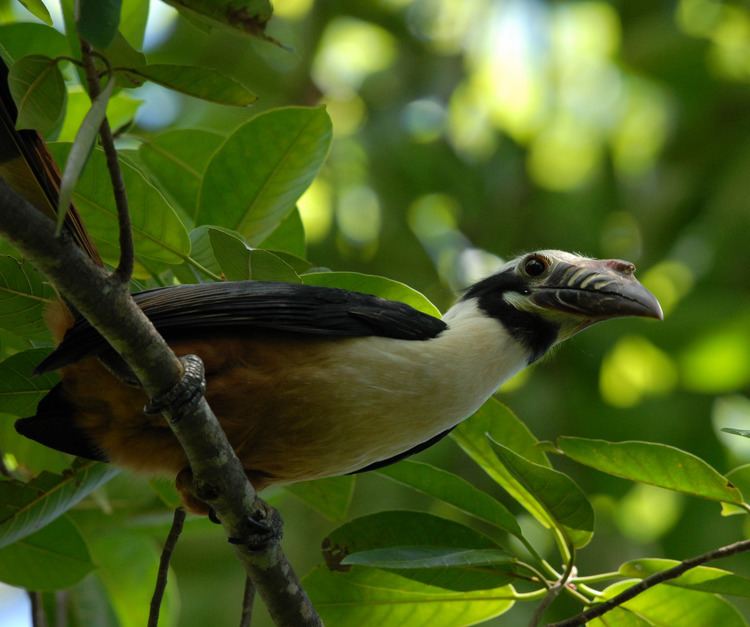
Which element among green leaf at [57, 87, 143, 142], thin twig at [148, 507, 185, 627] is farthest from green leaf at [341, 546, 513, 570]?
green leaf at [57, 87, 143, 142]

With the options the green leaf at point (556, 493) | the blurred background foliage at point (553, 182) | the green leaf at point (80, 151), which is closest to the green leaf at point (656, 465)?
the green leaf at point (556, 493)

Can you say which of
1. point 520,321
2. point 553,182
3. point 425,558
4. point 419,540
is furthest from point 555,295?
point 553,182

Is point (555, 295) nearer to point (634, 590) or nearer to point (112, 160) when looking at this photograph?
point (634, 590)

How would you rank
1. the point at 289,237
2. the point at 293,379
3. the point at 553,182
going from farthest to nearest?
the point at 553,182 → the point at 289,237 → the point at 293,379

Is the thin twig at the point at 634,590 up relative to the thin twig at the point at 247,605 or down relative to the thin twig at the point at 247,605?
up

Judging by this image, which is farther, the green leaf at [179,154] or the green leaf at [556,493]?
the green leaf at [179,154]

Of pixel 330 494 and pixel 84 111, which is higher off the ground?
pixel 84 111

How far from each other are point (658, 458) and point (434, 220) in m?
3.36

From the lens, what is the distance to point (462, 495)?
108 inches

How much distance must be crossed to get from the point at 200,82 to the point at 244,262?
1.50 ft

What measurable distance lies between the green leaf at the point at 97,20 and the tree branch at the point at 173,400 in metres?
0.30

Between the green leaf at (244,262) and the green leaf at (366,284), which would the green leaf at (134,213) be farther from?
the green leaf at (366,284)

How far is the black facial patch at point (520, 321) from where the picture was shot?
2992 millimetres

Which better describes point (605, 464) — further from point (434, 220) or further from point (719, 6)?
point (719, 6)
